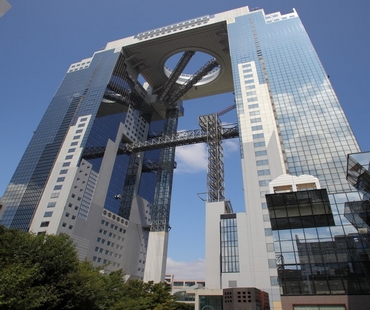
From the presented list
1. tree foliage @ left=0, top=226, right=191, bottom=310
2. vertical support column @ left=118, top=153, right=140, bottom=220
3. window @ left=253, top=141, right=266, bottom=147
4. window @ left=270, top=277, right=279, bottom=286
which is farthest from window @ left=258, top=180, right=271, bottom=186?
vertical support column @ left=118, top=153, right=140, bottom=220

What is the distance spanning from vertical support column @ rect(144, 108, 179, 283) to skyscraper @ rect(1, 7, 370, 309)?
337 millimetres

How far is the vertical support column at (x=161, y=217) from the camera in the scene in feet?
220

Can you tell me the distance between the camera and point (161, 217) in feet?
251

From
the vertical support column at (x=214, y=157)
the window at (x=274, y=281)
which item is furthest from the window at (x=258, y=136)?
the window at (x=274, y=281)

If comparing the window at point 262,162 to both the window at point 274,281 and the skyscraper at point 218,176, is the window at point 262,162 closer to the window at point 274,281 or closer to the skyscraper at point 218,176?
the skyscraper at point 218,176

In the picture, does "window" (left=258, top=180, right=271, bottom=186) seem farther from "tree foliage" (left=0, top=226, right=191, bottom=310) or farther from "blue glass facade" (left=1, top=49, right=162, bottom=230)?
"blue glass facade" (left=1, top=49, right=162, bottom=230)

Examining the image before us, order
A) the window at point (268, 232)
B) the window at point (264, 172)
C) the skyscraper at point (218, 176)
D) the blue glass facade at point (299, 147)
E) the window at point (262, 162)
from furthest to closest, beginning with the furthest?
the window at point (262, 162), the window at point (264, 172), the window at point (268, 232), the skyscraper at point (218, 176), the blue glass facade at point (299, 147)

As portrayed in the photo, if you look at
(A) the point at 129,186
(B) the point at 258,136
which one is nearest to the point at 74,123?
(A) the point at 129,186

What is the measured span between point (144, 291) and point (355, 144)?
4615cm

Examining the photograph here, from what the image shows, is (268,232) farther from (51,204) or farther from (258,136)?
Result: (51,204)

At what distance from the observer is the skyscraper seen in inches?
1436

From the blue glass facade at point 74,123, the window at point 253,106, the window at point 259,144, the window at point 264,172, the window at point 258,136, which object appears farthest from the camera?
the blue glass facade at point 74,123

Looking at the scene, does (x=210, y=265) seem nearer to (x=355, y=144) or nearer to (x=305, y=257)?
(x=305, y=257)

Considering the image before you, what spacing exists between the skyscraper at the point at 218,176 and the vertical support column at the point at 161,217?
34 centimetres
